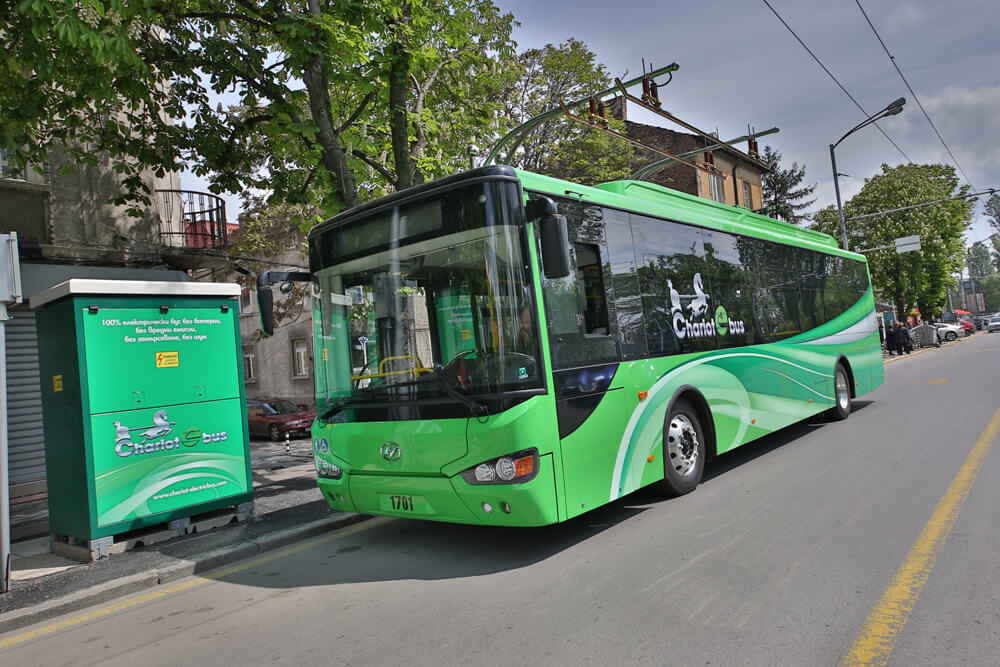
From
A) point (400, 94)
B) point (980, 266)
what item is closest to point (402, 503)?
point (400, 94)

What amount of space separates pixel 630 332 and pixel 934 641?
11.1ft

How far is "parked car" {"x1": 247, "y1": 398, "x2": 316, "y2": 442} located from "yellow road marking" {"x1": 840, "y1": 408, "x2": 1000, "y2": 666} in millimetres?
18581

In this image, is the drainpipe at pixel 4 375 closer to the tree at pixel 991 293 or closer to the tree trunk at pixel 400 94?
the tree trunk at pixel 400 94

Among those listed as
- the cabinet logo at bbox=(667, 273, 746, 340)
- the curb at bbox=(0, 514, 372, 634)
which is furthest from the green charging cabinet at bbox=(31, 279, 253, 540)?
the cabinet logo at bbox=(667, 273, 746, 340)

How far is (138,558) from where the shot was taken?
20.5ft

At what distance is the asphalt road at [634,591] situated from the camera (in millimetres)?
3510

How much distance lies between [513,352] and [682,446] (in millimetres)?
2661

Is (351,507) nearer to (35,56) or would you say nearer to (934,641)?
(934,641)

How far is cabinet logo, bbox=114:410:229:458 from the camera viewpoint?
21.9 feet

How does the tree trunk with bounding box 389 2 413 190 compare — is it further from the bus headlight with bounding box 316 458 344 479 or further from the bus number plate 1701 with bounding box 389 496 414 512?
the bus number plate 1701 with bounding box 389 496 414 512

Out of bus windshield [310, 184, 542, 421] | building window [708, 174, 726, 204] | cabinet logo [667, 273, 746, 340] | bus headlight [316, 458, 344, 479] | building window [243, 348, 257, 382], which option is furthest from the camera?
building window [708, 174, 726, 204]

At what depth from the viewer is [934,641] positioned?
10.9 ft

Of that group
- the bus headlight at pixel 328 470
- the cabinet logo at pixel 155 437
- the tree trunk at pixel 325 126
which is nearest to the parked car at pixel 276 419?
the tree trunk at pixel 325 126

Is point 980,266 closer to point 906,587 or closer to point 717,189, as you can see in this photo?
point 717,189
